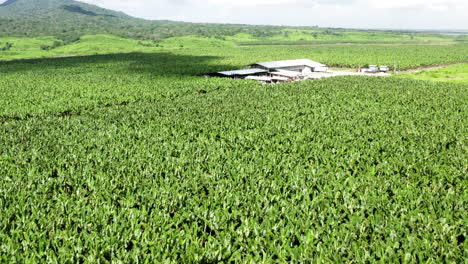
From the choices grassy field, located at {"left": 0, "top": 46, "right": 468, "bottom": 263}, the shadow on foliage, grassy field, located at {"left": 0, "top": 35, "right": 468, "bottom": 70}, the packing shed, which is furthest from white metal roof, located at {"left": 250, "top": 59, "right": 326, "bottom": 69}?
grassy field, located at {"left": 0, "top": 46, "right": 468, "bottom": 263}

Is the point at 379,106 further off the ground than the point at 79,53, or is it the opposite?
the point at 79,53

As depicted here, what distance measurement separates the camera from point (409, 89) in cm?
4109

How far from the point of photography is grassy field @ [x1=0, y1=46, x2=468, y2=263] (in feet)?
30.5

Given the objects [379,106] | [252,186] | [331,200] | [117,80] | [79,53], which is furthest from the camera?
[79,53]

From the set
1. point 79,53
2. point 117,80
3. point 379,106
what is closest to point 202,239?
point 379,106

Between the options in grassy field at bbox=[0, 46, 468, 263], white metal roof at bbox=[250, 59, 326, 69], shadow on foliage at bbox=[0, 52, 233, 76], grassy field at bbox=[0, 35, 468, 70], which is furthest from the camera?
grassy field at bbox=[0, 35, 468, 70]

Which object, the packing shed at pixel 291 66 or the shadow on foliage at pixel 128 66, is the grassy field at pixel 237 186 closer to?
the packing shed at pixel 291 66

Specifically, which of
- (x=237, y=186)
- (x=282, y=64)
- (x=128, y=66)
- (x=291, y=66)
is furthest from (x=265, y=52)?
(x=237, y=186)

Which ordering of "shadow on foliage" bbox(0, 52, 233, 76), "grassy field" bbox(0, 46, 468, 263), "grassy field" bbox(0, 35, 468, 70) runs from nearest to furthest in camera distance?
"grassy field" bbox(0, 46, 468, 263)
"shadow on foliage" bbox(0, 52, 233, 76)
"grassy field" bbox(0, 35, 468, 70)

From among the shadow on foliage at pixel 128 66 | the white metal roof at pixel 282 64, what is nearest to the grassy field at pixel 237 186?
the white metal roof at pixel 282 64

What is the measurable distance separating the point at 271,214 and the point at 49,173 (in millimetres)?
10531

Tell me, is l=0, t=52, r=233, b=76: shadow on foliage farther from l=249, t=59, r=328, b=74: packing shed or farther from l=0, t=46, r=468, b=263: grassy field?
l=0, t=46, r=468, b=263: grassy field

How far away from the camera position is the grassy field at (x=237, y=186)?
930 centimetres

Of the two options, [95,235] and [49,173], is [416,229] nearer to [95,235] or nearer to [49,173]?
[95,235]
